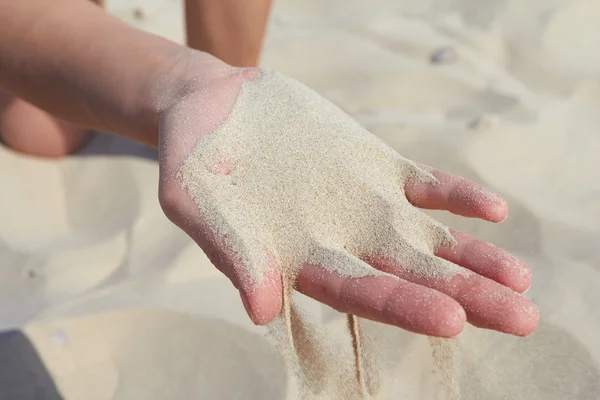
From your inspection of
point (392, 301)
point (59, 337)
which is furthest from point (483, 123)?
point (59, 337)

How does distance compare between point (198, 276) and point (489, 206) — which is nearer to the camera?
point (489, 206)

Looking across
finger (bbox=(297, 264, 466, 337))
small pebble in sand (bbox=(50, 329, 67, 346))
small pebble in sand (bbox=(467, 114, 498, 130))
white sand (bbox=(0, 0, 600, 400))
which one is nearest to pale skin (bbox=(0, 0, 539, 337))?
finger (bbox=(297, 264, 466, 337))

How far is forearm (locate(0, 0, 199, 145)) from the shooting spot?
1.23 metres

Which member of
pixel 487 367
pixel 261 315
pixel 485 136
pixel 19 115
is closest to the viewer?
pixel 261 315

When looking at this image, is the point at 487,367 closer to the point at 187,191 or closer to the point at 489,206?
the point at 489,206

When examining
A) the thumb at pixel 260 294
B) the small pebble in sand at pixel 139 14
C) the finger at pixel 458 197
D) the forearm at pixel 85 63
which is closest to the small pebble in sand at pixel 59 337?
the forearm at pixel 85 63

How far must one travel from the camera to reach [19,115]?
5.95ft

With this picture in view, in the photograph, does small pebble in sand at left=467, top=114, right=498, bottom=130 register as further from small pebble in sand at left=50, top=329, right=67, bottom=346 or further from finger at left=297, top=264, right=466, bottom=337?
small pebble in sand at left=50, top=329, right=67, bottom=346

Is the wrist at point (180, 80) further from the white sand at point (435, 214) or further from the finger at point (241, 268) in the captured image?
the white sand at point (435, 214)

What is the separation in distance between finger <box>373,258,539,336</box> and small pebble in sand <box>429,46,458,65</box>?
54.9 inches

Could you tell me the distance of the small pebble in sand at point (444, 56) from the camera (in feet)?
6.81

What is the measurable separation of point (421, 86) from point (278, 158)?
1130 millimetres

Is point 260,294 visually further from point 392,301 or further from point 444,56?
point 444,56

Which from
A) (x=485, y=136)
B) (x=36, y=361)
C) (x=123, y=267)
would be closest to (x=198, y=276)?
(x=123, y=267)
